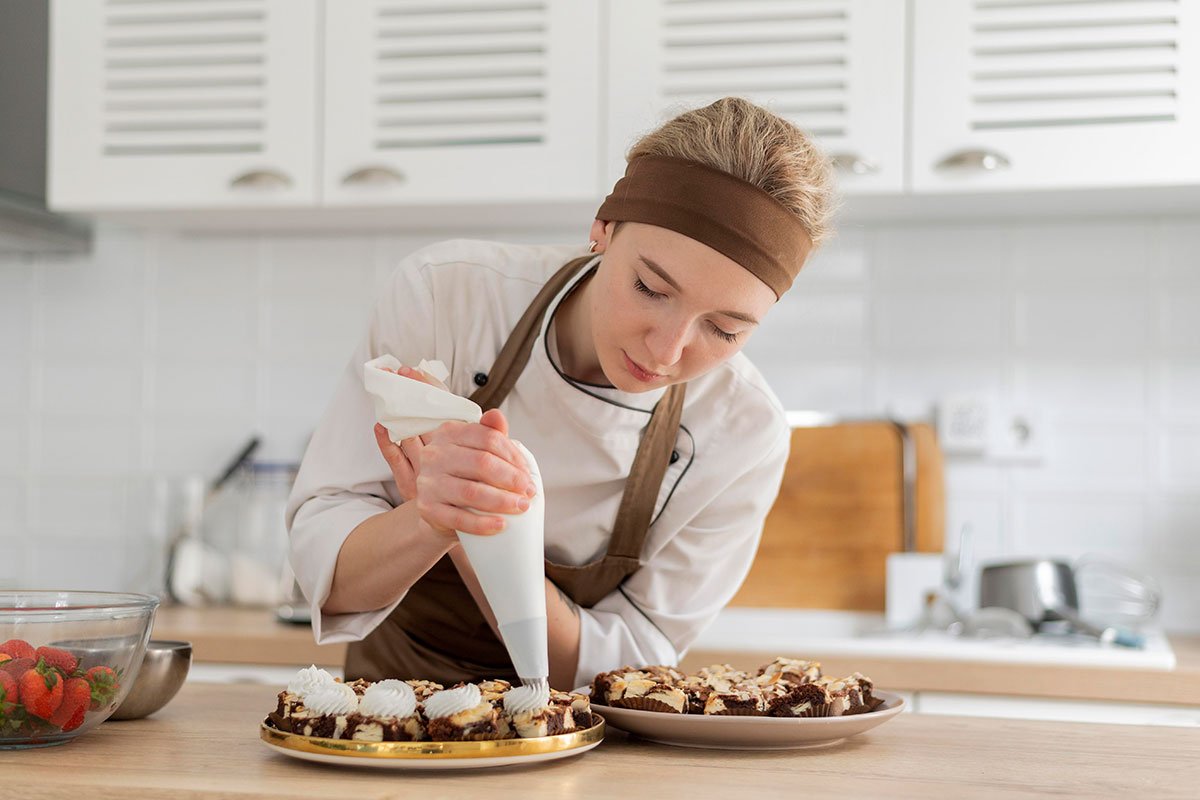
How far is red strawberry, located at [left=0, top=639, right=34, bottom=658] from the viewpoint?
3.21ft

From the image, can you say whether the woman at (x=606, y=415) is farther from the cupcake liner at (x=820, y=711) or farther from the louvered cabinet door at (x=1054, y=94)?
the louvered cabinet door at (x=1054, y=94)

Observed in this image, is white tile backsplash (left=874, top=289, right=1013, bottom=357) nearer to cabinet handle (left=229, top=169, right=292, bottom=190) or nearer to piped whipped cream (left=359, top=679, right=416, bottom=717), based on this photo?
cabinet handle (left=229, top=169, right=292, bottom=190)

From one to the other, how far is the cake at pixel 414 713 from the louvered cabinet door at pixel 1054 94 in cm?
152

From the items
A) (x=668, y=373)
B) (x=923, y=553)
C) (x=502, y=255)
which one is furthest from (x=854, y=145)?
(x=668, y=373)

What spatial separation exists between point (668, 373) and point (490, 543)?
333 millimetres

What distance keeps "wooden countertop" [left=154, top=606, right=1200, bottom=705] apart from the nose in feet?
3.17

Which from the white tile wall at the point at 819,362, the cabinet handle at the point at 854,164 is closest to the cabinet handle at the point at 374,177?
the white tile wall at the point at 819,362

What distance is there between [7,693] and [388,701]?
294 mm

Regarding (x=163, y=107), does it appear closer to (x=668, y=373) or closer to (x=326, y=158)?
(x=326, y=158)

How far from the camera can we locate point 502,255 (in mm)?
1501

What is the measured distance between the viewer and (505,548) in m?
0.95

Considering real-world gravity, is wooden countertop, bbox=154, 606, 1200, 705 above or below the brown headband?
below

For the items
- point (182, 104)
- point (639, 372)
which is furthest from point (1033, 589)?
point (182, 104)

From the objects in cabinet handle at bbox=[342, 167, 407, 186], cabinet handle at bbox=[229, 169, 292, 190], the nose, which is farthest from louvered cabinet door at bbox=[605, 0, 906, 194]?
the nose
